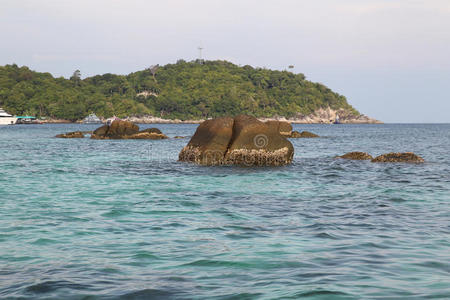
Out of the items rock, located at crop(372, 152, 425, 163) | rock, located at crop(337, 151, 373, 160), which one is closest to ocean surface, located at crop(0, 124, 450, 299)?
rock, located at crop(372, 152, 425, 163)

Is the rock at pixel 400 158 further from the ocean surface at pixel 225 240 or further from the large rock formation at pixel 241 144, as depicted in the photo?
the ocean surface at pixel 225 240

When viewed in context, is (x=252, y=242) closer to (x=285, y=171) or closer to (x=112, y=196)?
(x=112, y=196)

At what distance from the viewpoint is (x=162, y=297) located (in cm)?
526

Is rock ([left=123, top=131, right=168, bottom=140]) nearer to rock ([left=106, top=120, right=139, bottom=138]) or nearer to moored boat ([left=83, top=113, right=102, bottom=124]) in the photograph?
rock ([left=106, top=120, right=139, bottom=138])

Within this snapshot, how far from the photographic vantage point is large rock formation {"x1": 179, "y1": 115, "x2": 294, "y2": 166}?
2228cm

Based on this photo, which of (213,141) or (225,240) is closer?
(225,240)

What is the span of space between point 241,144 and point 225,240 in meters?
14.3

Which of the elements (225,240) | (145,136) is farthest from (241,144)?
(145,136)

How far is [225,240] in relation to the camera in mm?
8117

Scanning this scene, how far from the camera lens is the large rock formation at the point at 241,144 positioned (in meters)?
22.3

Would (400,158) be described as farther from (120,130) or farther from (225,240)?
(120,130)

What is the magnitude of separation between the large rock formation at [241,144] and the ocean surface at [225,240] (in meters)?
6.14

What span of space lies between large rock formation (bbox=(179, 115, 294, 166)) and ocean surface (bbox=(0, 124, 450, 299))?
6145 millimetres

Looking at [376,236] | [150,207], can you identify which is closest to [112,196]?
[150,207]
